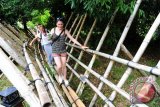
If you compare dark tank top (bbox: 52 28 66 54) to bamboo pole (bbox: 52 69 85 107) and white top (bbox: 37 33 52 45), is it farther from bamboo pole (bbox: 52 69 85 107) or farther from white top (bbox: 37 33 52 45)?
white top (bbox: 37 33 52 45)

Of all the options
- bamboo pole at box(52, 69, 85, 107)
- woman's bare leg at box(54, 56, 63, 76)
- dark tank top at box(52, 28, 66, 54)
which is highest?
dark tank top at box(52, 28, 66, 54)

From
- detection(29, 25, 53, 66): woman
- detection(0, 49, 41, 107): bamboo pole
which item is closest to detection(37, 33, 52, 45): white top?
detection(29, 25, 53, 66): woman

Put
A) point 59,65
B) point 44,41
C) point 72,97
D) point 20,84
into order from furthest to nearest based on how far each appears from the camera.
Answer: point 44,41 < point 59,65 < point 72,97 < point 20,84

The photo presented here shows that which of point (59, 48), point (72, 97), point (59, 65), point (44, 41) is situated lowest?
point (72, 97)

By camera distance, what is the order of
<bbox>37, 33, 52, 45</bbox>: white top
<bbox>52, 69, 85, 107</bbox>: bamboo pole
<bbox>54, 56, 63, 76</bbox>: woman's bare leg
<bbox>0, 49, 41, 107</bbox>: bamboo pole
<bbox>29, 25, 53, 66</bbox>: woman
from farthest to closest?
<bbox>37, 33, 52, 45</bbox>: white top
<bbox>29, 25, 53, 66</bbox>: woman
<bbox>54, 56, 63, 76</bbox>: woman's bare leg
<bbox>52, 69, 85, 107</bbox>: bamboo pole
<bbox>0, 49, 41, 107</bbox>: bamboo pole

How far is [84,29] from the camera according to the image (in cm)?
950

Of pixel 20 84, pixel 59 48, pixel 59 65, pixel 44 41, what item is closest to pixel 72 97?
pixel 59 65

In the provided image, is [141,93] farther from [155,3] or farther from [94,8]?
[155,3]

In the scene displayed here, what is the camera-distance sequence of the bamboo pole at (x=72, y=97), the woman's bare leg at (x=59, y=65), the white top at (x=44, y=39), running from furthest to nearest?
1. the white top at (x=44, y=39)
2. the woman's bare leg at (x=59, y=65)
3. the bamboo pole at (x=72, y=97)

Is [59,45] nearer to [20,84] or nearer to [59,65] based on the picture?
[59,65]

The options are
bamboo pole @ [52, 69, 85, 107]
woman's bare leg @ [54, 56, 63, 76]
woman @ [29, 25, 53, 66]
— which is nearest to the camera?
bamboo pole @ [52, 69, 85, 107]

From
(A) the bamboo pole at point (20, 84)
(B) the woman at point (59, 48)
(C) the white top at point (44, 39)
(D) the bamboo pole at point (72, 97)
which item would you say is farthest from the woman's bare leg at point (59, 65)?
(A) the bamboo pole at point (20, 84)

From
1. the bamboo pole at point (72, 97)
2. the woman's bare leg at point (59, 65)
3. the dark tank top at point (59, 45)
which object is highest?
the dark tank top at point (59, 45)

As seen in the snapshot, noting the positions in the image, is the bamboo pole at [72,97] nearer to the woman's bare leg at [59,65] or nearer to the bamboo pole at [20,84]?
the woman's bare leg at [59,65]
